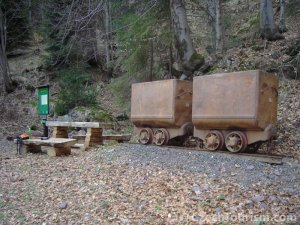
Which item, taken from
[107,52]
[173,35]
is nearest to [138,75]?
[173,35]

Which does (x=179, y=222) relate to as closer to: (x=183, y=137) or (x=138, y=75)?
(x=183, y=137)

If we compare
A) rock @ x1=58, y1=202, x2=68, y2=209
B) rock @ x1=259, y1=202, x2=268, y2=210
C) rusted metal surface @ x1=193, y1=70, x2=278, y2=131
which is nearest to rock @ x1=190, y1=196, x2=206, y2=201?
rock @ x1=259, y1=202, x2=268, y2=210

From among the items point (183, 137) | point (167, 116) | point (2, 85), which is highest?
point (2, 85)

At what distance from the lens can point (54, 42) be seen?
18.6 metres

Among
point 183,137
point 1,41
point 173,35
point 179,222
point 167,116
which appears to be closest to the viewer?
point 179,222

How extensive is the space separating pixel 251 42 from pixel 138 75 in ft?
17.2

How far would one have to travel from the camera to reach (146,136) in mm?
9656

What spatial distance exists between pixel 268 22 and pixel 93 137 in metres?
9.02

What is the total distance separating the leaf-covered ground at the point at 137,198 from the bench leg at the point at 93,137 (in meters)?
2.79

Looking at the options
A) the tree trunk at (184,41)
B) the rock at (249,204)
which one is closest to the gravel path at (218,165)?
the rock at (249,204)

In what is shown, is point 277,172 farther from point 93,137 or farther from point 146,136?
point 93,137

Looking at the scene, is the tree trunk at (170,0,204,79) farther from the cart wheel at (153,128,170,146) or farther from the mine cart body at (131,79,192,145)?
the cart wheel at (153,128,170,146)

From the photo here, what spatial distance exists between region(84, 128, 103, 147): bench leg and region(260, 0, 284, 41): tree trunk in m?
8.51

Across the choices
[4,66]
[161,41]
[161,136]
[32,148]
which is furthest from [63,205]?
[4,66]
